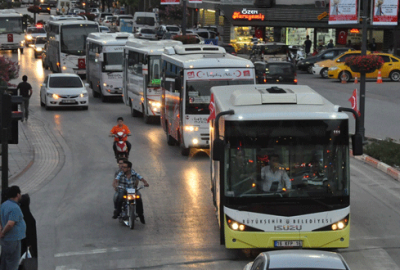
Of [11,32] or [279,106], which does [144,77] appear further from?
[11,32]

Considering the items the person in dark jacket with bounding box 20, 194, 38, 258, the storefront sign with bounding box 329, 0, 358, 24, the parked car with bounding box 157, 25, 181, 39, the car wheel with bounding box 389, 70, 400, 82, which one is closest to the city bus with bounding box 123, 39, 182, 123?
the storefront sign with bounding box 329, 0, 358, 24

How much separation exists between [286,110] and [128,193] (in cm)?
385

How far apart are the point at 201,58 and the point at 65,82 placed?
42.6ft

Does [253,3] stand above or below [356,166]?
above

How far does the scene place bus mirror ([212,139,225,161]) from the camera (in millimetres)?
11039

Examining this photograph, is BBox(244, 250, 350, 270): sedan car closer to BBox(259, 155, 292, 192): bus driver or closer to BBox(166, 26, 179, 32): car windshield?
BBox(259, 155, 292, 192): bus driver

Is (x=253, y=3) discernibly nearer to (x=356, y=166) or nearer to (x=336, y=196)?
(x=356, y=166)

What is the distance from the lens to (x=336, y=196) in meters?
11.4

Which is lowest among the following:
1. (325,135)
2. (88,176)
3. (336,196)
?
(88,176)

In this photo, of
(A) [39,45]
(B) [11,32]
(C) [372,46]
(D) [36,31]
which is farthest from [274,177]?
(D) [36,31]

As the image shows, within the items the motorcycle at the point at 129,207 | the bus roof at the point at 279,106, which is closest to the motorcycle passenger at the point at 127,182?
the motorcycle at the point at 129,207

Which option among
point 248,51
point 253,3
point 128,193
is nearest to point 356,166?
point 128,193

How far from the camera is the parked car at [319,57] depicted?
4759cm

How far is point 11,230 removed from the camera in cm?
990
